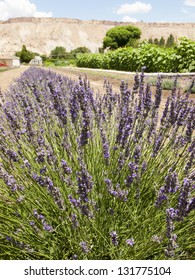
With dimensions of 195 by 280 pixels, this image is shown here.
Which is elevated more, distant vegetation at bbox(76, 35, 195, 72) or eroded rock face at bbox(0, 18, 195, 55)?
eroded rock face at bbox(0, 18, 195, 55)

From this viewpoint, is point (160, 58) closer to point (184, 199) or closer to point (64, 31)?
point (184, 199)

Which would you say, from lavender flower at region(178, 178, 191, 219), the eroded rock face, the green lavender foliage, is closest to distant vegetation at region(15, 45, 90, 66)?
the green lavender foliage

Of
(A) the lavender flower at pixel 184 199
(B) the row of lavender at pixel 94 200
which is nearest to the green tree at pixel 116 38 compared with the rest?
(B) the row of lavender at pixel 94 200

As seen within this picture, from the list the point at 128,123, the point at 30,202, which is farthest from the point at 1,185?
the point at 128,123

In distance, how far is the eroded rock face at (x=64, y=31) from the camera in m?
120

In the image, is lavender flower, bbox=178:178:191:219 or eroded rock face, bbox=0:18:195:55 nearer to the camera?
lavender flower, bbox=178:178:191:219

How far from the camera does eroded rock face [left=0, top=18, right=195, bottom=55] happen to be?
119500 millimetres

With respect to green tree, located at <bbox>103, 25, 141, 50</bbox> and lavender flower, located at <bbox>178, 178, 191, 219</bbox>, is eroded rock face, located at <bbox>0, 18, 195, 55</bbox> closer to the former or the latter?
green tree, located at <bbox>103, 25, 141, 50</bbox>

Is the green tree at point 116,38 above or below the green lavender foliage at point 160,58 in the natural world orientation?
above

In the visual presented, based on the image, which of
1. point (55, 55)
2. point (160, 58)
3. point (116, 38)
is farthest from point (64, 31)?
point (160, 58)

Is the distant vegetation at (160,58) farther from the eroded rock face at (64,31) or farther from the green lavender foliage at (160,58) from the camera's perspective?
the eroded rock face at (64,31)

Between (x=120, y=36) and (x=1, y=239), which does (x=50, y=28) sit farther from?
(x=1, y=239)

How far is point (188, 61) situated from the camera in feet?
36.4

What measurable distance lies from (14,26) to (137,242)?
143m
